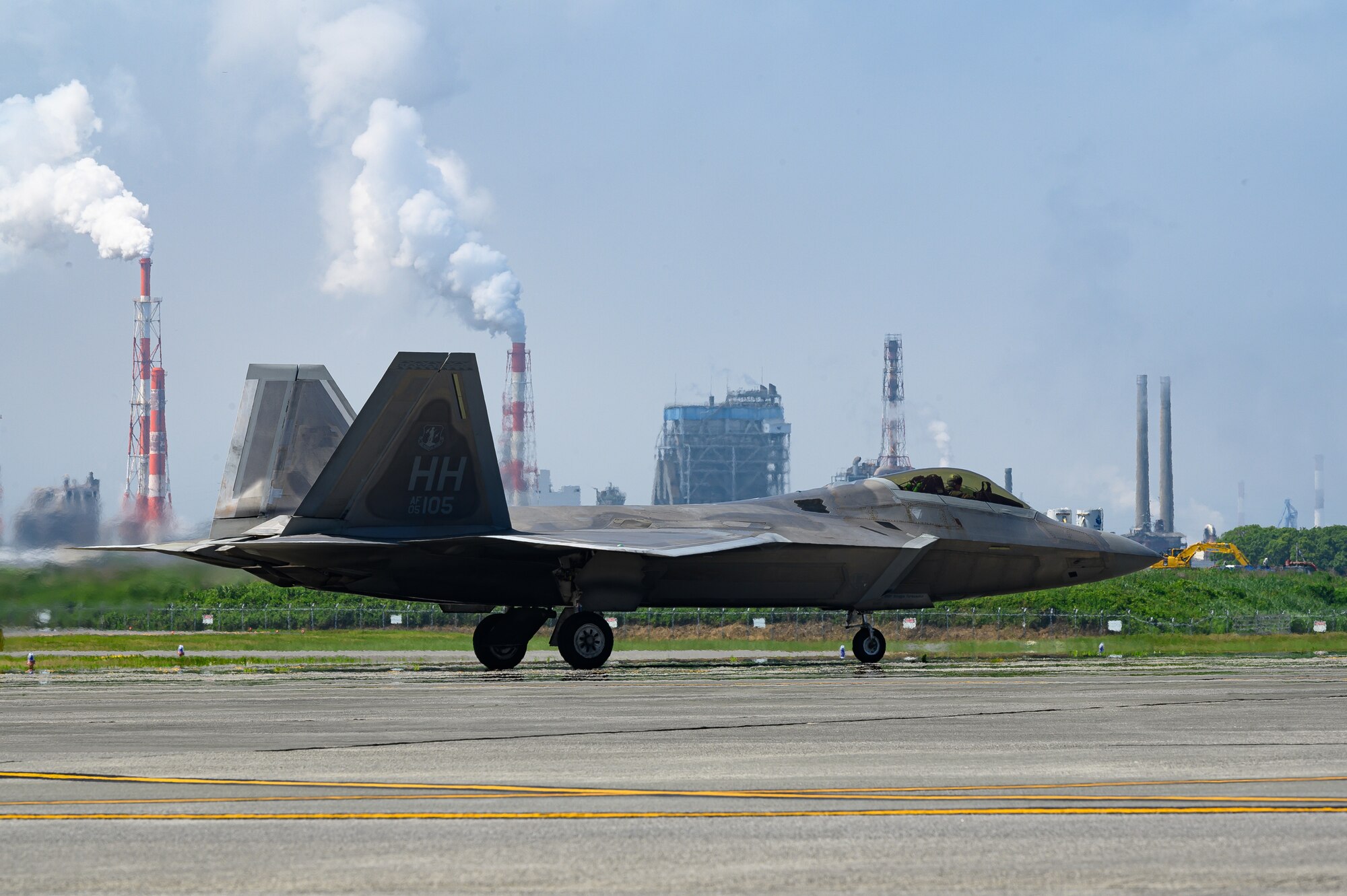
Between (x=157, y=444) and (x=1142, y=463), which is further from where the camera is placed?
(x=1142, y=463)

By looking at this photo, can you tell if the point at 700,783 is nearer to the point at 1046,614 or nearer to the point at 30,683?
the point at 30,683

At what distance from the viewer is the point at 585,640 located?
24531 mm

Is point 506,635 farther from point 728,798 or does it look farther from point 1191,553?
point 1191,553

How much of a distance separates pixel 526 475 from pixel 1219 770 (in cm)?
11179

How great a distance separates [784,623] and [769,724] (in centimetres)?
3394

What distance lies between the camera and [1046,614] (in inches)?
1797

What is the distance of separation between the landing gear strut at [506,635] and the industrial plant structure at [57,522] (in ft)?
31.8

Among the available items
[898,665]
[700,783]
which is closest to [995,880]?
[700,783]

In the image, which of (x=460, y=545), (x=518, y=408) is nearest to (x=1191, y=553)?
(x=518, y=408)

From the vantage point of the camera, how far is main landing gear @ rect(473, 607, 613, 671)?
24578 mm

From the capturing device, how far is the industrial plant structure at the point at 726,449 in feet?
604

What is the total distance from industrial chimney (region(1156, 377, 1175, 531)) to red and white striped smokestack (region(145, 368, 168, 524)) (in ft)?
372

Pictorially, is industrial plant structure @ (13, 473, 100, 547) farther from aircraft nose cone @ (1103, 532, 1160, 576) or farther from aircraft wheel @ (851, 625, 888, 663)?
aircraft nose cone @ (1103, 532, 1160, 576)

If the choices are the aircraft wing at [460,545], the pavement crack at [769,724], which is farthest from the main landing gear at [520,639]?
the pavement crack at [769,724]
